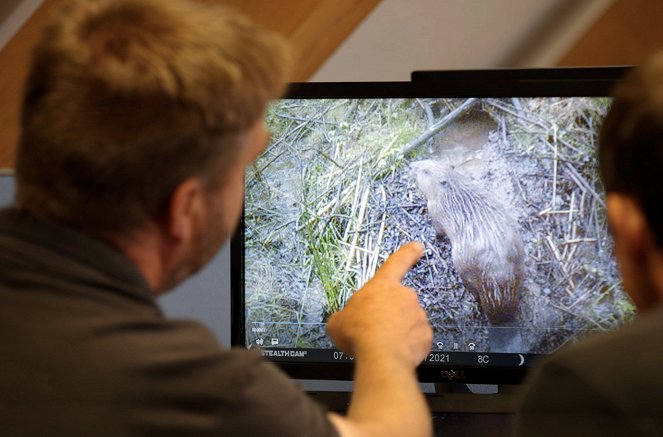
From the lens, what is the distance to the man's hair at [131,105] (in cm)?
79

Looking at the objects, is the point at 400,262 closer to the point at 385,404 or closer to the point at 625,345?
the point at 385,404

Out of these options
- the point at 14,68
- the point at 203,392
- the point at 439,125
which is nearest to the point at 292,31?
the point at 14,68

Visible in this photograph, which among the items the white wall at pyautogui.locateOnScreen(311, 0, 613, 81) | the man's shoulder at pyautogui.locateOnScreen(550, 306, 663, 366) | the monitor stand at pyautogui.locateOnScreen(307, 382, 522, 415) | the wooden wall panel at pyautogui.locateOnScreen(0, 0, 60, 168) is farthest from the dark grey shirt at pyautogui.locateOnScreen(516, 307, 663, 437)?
the wooden wall panel at pyautogui.locateOnScreen(0, 0, 60, 168)

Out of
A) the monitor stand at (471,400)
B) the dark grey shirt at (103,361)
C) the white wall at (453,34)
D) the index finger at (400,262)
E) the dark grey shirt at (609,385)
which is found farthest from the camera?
the white wall at (453,34)

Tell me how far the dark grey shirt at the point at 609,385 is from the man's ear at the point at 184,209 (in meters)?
0.34

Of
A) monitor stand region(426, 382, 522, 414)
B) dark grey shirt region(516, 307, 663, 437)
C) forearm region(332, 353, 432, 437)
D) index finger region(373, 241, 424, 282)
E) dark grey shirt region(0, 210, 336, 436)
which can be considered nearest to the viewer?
dark grey shirt region(516, 307, 663, 437)

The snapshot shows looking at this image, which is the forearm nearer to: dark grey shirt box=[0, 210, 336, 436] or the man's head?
dark grey shirt box=[0, 210, 336, 436]

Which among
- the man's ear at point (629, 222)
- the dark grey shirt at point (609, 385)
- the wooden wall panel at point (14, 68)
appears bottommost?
the dark grey shirt at point (609, 385)

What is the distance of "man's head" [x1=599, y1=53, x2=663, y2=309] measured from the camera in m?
0.71

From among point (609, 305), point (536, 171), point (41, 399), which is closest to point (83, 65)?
point (41, 399)

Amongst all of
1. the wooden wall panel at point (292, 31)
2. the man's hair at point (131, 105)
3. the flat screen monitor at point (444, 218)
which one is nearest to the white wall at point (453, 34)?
the wooden wall panel at point (292, 31)

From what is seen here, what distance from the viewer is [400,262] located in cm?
128

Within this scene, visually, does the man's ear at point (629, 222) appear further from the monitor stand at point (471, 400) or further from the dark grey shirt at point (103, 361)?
the monitor stand at point (471, 400)

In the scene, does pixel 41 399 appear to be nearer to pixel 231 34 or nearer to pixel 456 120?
pixel 231 34
